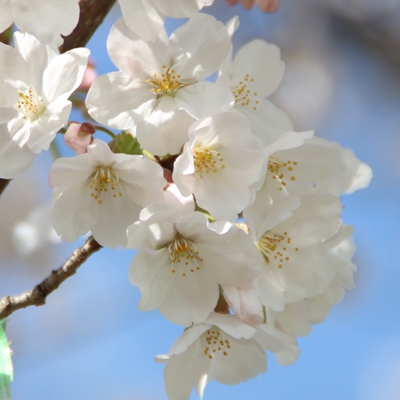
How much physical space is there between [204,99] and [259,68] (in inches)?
13.0

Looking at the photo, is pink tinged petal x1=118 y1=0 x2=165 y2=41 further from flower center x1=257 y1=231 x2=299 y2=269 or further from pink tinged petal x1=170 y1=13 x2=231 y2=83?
flower center x1=257 y1=231 x2=299 y2=269

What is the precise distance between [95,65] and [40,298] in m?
1.20

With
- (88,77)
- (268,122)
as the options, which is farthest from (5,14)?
→ (88,77)

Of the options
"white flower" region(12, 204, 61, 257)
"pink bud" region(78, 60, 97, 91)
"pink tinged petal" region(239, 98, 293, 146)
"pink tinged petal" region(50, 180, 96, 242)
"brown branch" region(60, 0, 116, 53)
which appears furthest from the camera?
"white flower" region(12, 204, 61, 257)

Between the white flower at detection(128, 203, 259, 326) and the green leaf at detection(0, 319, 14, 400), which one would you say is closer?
the white flower at detection(128, 203, 259, 326)

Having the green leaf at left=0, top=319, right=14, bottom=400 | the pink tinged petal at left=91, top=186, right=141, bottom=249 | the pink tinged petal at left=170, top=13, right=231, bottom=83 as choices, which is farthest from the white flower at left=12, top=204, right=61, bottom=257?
the pink tinged petal at left=170, top=13, right=231, bottom=83

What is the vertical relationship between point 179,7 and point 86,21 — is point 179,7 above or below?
below

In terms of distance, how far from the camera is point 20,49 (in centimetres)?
103

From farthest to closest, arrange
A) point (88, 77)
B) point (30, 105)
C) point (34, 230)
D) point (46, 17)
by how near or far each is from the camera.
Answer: point (34, 230)
point (88, 77)
point (30, 105)
point (46, 17)

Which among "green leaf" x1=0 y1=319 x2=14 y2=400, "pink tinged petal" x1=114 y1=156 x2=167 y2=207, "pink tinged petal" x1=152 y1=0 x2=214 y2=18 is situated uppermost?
"pink tinged petal" x1=152 y1=0 x2=214 y2=18

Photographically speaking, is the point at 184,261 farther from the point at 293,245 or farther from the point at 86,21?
the point at 86,21

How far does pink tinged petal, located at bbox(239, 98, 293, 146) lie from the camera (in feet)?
3.73

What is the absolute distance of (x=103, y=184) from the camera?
108 cm

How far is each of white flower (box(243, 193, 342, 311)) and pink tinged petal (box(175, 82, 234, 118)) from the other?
19cm
